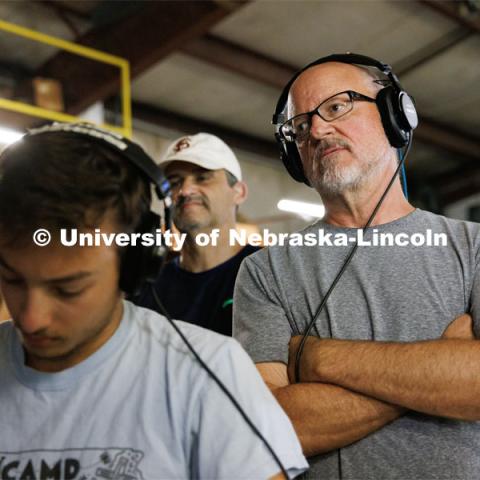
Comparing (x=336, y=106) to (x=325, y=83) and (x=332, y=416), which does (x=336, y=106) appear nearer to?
(x=325, y=83)

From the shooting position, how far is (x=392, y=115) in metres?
1.51

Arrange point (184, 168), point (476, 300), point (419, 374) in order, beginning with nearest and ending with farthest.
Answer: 1. point (419, 374)
2. point (476, 300)
3. point (184, 168)

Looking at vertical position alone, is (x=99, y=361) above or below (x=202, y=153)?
below

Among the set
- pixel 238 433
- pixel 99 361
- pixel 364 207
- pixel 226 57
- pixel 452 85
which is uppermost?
pixel 452 85

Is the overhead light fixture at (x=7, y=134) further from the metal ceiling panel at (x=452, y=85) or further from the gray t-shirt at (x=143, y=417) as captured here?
the metal ceiling panel at (x=452, y=85)

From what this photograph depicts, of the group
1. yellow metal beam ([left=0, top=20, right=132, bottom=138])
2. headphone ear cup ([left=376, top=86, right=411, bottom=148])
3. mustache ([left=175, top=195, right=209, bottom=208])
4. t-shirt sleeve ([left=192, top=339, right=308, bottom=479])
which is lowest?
t-shirt sleeve ([left=192, top=339, right=308, bottom=479])

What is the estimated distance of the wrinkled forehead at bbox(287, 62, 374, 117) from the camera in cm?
155

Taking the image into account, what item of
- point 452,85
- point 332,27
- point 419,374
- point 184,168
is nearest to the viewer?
point 419,374

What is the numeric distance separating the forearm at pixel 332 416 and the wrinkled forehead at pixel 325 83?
0.73 m

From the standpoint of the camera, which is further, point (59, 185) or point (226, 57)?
point (226, 57)

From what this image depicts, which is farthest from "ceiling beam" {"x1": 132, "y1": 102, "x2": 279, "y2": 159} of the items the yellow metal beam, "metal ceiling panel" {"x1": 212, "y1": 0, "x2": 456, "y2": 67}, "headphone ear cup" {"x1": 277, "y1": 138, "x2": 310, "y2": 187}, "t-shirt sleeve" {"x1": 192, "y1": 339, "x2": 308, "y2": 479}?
"t-shirt sleeve" {"x1": 192, "y1": 339, "x2": 308, "y2": 479}

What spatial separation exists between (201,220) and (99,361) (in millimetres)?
1361

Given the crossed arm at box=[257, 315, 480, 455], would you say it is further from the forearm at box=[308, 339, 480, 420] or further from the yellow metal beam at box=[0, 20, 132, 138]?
the yellow metal beam at box=[0, 20, 132, 138]

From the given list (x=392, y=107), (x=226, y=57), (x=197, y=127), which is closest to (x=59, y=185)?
(x=392, y=107)
